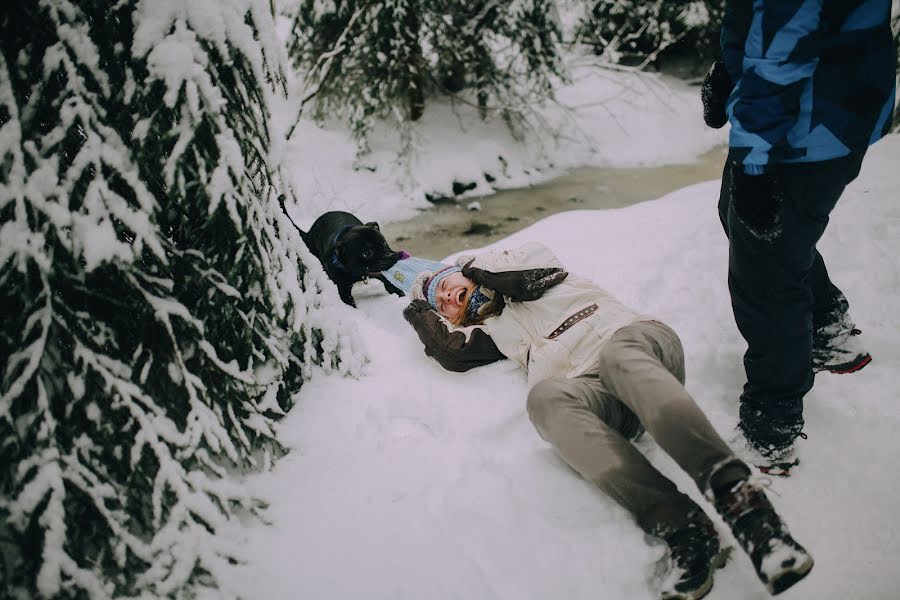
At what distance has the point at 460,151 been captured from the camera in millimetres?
6934

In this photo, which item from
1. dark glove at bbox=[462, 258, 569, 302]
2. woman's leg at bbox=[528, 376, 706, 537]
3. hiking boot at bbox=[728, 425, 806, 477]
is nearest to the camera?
woman's leg at bbox=[528, 376, 706, 537]

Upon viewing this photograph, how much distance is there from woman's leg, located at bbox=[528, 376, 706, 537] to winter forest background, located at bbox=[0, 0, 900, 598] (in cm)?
93

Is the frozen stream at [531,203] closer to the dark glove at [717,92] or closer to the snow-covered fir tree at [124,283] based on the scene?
the dark glove at [717,92]

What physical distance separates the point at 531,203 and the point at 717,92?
15.2 ft

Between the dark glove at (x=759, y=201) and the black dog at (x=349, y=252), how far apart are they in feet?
7.19

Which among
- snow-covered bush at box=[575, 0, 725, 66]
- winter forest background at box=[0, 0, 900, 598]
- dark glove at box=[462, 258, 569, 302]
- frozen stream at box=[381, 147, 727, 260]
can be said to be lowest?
frozen stream at box=[381, 147, 727, 260]

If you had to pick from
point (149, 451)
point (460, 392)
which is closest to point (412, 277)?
point (460, 392)

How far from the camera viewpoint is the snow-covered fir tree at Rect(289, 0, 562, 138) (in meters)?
6.01

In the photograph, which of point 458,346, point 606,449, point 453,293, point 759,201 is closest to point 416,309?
point 453,293

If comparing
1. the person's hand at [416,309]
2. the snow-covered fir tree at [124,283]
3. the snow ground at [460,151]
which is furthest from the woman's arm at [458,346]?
the snow ground at [460,151]

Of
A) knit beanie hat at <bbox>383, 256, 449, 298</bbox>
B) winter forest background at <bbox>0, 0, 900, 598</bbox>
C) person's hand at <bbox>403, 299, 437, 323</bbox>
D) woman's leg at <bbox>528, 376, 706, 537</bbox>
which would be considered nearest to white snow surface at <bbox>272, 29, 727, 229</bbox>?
knit beanie hat at <bbox>383, 256, 449, 298</bbox>

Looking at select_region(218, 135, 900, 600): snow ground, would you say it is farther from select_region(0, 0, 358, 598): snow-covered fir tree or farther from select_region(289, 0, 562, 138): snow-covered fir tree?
select_region(289, 0, 562, 138): snow-covered fir tree

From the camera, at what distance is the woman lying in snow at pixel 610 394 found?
1188 mm

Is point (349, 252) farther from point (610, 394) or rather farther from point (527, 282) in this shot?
point (610, 394)
